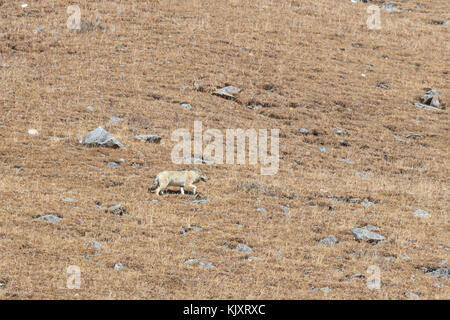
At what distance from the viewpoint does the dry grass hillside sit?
535 inches

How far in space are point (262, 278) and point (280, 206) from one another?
15.8ft

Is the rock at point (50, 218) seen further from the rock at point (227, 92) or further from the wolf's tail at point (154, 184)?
the rock at point (227, 92)

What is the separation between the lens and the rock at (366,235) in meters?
16.0

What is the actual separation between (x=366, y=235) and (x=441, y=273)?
7.80ft

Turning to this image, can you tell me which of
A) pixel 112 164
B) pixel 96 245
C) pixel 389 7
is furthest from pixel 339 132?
pixel 389 7

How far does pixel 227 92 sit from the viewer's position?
29172 millimetres

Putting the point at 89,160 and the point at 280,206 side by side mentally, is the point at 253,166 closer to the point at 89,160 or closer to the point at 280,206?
the point at 280,206

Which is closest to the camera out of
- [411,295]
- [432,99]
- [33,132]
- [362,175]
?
[411,295]

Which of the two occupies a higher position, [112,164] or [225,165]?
[112,164]

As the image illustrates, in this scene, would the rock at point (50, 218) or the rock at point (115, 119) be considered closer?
the rock at point (50, 218)

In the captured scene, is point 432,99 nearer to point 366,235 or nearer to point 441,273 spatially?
point 366,235

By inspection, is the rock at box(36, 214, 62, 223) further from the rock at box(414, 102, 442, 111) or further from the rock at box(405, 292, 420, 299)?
the rock at box(414, 102, 442, 111)

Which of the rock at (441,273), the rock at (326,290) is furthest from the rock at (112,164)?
the rock at (441,273)

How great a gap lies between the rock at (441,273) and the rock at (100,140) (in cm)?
1134
